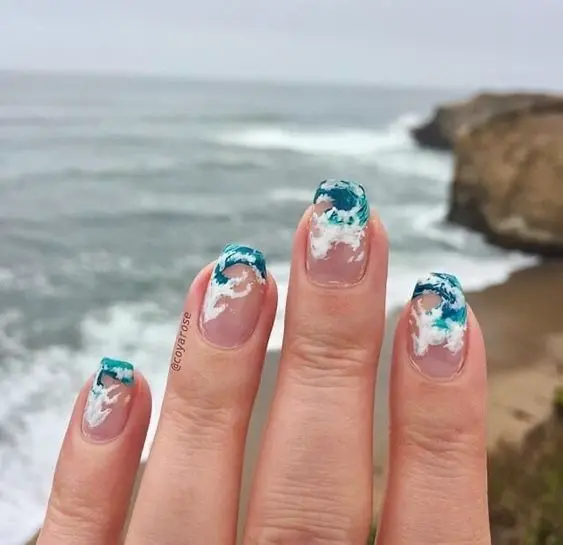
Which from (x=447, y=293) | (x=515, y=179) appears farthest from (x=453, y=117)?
(x=447, y=293)

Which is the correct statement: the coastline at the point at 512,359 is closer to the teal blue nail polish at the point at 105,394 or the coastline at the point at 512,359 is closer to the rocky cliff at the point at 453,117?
the teal blue nail polish at the point at 105,394

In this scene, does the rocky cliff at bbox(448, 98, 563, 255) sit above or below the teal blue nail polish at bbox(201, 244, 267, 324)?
above

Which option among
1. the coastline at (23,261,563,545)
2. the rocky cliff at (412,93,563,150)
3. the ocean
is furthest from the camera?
the rocky cliff at (412,93,563,150)

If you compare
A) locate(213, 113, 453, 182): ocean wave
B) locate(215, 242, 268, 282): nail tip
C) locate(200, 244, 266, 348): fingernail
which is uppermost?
locate(213, 113, 453, 182): ocean wave

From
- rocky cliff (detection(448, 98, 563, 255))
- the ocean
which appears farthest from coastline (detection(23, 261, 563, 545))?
rocky cliff (detection(448, 98, 563, 255))

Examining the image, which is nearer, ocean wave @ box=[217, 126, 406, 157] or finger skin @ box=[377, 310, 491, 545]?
finger skin @ box=[377, 310, 491, 545]

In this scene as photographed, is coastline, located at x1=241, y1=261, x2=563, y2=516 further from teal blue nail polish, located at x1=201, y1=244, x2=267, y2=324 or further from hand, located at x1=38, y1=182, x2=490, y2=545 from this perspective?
teal blue nail polish, located at x1=201, y1=244, x2=267, y2=324
